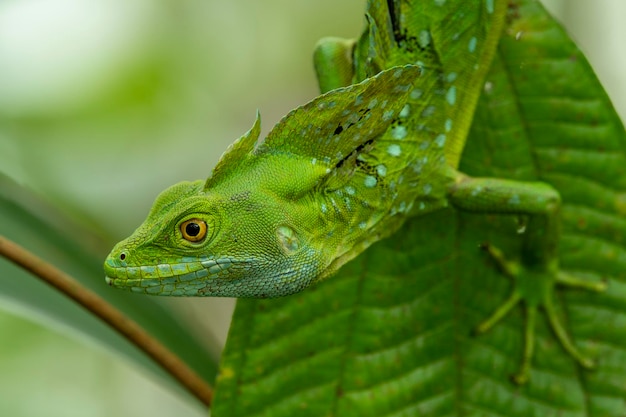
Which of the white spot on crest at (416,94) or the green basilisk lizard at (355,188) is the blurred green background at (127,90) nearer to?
the green basilisk lizard at (355,188)

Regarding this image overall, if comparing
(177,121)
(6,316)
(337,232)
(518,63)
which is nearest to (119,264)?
(337,232)

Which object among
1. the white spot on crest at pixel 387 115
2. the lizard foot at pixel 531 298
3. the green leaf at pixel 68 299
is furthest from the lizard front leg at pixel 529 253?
the green leaf at pixel 68 299

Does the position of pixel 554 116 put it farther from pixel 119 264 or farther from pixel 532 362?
pixel 119 264

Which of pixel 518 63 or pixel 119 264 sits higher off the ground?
pixel 518 63

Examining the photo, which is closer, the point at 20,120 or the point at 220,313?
the point at 20,120

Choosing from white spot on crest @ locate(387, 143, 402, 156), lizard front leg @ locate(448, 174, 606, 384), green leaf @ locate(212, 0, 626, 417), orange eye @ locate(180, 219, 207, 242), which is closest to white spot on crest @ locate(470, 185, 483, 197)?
lizard front leg @ locate(448, 174, 606, 384)

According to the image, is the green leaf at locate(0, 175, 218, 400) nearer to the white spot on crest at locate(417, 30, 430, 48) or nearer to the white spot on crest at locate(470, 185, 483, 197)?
the white spot on crest at locate(470, 185, 483, 197)
